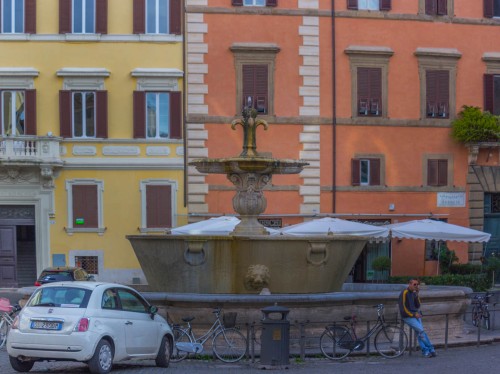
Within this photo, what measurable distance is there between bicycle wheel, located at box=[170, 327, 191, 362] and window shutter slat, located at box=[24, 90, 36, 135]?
17.7m

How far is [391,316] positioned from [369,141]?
54.9 ft

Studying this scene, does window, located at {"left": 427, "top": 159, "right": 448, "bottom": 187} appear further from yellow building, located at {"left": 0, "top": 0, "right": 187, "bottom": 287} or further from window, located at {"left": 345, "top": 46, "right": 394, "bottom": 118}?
yellow building, located at {"left": 0, "top": 0, "right": 187, "bottom": 287}

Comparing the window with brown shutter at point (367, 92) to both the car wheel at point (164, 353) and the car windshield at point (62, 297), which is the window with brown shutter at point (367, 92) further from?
the car windshield at point (62, 297)

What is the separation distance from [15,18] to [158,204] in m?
7.53

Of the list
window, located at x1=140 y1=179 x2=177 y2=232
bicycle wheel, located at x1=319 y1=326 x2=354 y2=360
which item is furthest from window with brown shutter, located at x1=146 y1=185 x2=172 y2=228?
bicycle wheel, located at x1=319 y1=326 x2=354 y2=360

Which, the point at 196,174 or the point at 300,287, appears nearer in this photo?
the point at 300,287

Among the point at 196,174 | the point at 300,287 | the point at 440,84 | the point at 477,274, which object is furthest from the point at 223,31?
the point at 300,287

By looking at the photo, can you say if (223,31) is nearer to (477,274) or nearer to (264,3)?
(264,3)

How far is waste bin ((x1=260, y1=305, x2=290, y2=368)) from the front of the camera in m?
17.4

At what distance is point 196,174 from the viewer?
117 feet

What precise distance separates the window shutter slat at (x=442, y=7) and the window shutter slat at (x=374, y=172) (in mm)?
5495

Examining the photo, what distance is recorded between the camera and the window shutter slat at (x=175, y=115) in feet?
117

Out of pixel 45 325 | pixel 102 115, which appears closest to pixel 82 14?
pixel 102 115

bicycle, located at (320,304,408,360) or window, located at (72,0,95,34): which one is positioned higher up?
window, located at (72,0,95,34)
